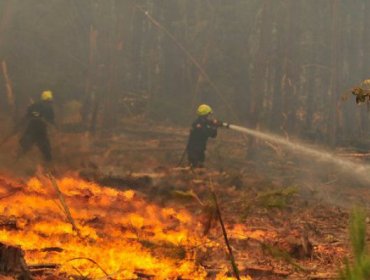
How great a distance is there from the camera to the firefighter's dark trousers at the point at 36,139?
1159 centimetres

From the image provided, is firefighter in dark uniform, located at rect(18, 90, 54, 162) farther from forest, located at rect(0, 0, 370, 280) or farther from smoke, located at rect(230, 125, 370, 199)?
smoke, located at rect(230, 125, 370, 199)

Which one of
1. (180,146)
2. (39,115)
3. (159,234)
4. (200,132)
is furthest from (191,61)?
(159,234)

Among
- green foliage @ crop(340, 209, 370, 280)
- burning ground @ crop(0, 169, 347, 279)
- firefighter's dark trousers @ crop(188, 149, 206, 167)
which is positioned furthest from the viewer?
firefighter's dark trousers @ crop(188, 149, 206, 167)

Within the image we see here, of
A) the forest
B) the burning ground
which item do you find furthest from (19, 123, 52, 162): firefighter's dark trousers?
the burning ground

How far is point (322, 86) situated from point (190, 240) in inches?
865

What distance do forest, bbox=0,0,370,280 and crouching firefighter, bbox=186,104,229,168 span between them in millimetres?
474

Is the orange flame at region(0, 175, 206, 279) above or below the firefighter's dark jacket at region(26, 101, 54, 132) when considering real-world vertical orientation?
below

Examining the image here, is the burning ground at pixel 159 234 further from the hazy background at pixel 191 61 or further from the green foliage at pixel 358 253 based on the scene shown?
the hazy background at pixel 191 61

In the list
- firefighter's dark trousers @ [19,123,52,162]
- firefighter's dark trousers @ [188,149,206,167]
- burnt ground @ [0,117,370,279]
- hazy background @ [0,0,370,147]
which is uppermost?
hazy background @ [0,0,370,147]

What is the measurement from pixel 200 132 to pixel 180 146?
4898mm

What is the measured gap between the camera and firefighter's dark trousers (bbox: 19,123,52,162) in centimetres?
1159

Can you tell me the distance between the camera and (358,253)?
2.49m

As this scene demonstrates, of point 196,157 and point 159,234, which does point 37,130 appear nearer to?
point 196,157

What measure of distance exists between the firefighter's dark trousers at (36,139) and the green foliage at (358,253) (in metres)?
10.3
